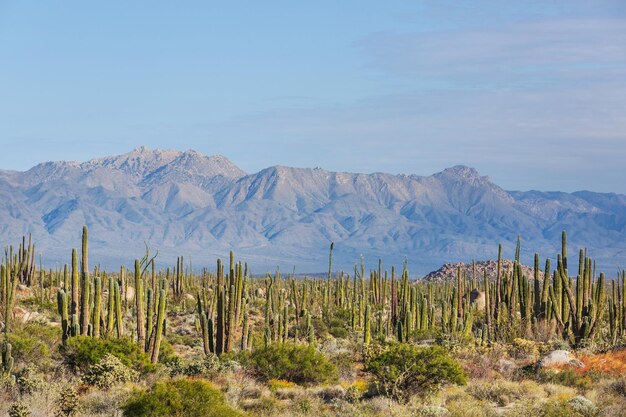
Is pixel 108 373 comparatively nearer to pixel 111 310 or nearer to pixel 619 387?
pixel 111 310

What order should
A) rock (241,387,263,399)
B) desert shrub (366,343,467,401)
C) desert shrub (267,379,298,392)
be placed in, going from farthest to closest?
desert shrub (267,379,298,392), desert shrub (366,343,467,401), rock (241,387,263,399)

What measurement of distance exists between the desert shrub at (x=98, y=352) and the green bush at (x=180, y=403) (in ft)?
18.0

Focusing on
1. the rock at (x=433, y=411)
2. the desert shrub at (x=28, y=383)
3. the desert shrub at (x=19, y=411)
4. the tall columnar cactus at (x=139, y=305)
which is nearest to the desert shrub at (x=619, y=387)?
the rock at (x=433, y=411)

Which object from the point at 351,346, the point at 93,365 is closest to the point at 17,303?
the point at 351,346

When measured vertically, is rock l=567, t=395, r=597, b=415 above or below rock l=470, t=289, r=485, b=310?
above

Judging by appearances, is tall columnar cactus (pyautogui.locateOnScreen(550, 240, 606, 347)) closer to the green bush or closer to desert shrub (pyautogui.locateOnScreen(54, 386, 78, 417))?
the green bush

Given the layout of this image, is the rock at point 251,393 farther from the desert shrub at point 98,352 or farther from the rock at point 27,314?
the rock at point 27,314

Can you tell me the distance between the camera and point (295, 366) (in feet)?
77.1

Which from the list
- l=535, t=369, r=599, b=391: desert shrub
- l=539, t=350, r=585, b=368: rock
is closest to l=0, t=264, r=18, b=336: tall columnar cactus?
l=539, t=350, r=585, b=368: rock

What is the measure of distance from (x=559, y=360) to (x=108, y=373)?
11.8 meters

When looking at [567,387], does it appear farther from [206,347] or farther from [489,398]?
[206,347]

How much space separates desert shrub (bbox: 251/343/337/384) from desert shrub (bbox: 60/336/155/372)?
2.95m

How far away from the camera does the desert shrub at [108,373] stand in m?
20.7

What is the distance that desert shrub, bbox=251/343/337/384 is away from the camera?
76.7ft
